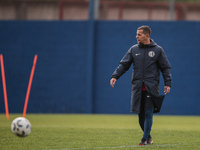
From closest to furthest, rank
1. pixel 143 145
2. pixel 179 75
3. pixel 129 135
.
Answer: pixel 143 145, pixel 129 135, pixel 179 75

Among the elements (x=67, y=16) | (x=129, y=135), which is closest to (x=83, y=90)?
(x=67, y=16)

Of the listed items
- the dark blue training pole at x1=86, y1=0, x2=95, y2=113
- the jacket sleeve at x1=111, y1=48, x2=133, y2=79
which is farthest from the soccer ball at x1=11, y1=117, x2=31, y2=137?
the dark blue training pole at x1=86, y1=0, x2=95, y2=113

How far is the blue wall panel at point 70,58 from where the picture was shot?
1747 cm

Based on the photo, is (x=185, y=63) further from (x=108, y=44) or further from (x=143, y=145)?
(x=143, y=145)

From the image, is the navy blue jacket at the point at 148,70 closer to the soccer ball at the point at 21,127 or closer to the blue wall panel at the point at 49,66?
the soccer ball at the point at 21,127

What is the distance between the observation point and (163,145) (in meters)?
7.17

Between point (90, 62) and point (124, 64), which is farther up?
point (124, 64)

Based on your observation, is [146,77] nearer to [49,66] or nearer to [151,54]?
[151,54]

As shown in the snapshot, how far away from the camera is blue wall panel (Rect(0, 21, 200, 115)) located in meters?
17.5

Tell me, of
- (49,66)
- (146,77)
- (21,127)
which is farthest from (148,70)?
(49,66)

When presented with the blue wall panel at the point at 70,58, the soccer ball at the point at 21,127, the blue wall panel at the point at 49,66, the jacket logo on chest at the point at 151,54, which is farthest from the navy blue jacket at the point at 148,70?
the blue wall panel at the point at 49,66

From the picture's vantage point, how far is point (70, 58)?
17.9 meters

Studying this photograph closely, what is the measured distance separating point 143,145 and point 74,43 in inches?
443

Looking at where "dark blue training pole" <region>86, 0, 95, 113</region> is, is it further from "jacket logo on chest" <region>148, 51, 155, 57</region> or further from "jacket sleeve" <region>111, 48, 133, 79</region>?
"jacket logo on chest" <region>148, 51, 155, 57</region>
